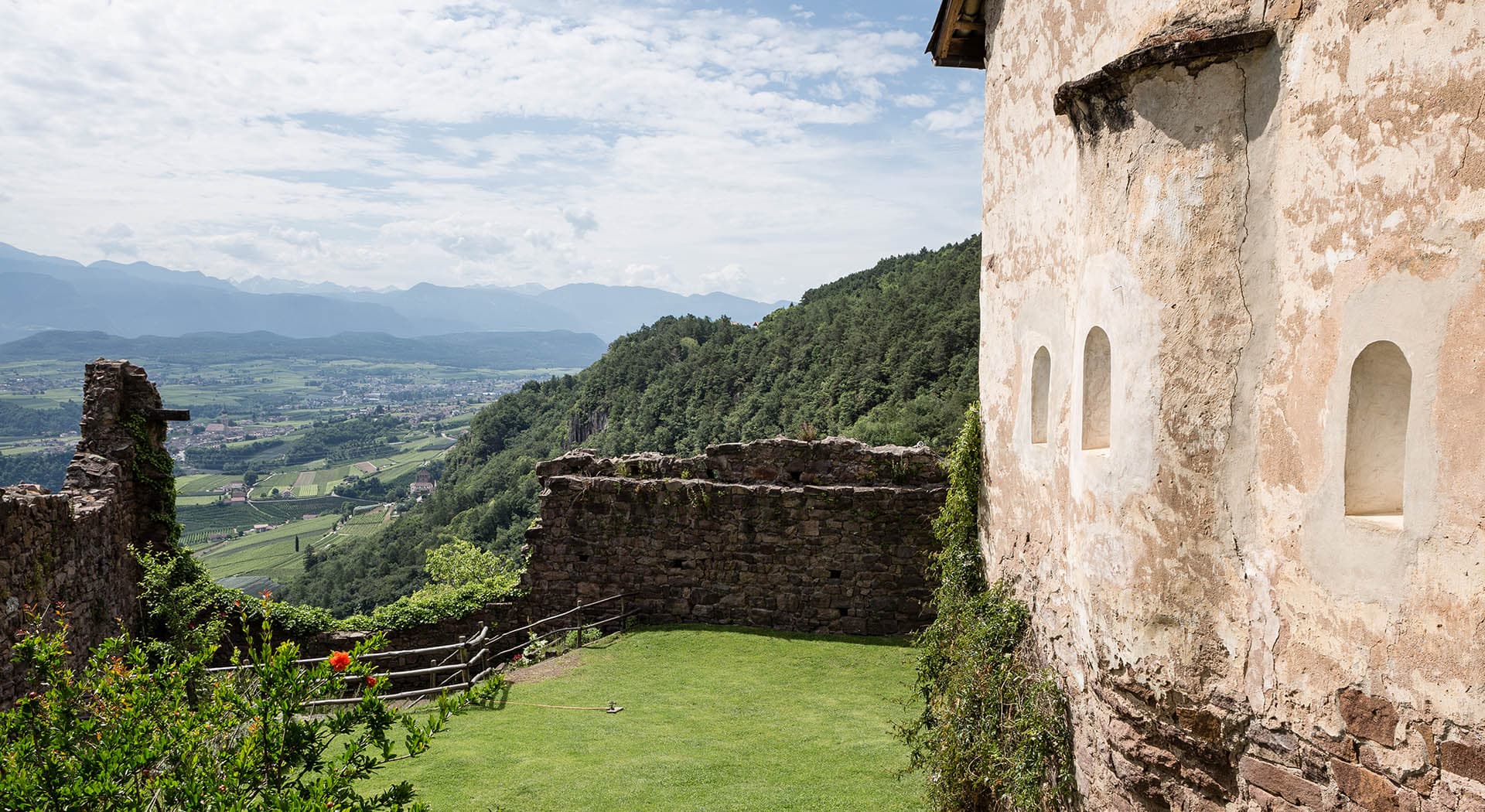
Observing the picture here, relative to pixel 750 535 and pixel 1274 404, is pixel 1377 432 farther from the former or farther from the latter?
pixel 750 535

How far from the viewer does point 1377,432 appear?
3.81 m

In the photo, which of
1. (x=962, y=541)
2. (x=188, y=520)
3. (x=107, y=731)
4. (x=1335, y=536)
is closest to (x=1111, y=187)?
(x=1335, y=536)

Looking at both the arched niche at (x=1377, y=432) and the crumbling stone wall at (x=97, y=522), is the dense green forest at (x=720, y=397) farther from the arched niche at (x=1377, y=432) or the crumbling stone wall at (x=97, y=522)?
the arched niche at (x=1377, y=432)

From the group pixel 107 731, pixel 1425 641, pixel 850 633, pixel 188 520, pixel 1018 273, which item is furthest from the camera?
pixel 188 520

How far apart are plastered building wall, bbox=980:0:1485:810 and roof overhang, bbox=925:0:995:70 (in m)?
2.38

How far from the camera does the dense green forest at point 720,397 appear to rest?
143ft

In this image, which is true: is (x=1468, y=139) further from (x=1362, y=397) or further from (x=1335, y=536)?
(x=1335, y=536)

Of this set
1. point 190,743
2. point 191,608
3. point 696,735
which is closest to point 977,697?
Answer: point 696,735

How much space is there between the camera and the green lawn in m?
7.88

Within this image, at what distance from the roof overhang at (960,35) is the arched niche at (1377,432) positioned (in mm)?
5482

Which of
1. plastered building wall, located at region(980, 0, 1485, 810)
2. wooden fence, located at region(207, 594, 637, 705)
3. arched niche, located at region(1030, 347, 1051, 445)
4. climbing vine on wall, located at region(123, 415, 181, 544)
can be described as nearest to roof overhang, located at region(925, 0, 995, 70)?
plastered building wall, located at region(980, 0, 1485, 810)

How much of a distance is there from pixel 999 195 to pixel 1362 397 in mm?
4347

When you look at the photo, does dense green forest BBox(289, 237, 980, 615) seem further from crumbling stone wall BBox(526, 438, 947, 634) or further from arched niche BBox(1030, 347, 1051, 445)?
arched niche BBox(1030, 347, 1051, 445)

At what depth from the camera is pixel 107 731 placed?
14.3 ft
